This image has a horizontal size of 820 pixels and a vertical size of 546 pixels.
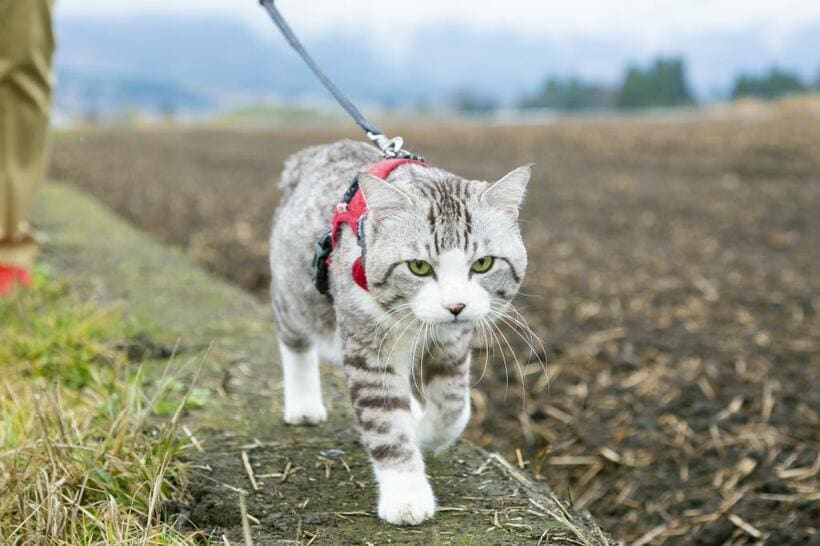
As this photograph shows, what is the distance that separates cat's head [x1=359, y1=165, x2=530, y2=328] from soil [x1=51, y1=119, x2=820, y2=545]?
10.1 inches

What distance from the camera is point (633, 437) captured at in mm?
4879

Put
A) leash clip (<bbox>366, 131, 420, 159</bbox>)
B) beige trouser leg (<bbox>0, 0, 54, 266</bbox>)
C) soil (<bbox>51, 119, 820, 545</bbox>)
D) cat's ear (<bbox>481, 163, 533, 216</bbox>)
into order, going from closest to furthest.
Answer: cat's ear (<bbox>481, 163, 533, 216</bbox>) < leash clip (<bbox>366, 131, 420, 159</bbox>) < soil (<bbox>51, 119, 820, 545</bbox>) < beige trouser leg (<bbox>0, 0, 54, 266</bbox>)

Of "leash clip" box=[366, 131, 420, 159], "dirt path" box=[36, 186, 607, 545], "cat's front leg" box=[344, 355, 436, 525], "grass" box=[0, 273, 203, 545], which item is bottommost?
"dirt path" box=[36, 186, 607, 545]

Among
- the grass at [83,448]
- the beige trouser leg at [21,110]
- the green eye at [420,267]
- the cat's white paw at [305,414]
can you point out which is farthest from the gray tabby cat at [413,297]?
the beige trouser leg at [21,110]

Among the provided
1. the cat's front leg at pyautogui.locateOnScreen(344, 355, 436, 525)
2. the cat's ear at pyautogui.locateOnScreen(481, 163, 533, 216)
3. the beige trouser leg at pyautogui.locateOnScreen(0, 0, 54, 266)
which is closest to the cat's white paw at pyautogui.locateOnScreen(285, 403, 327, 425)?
the cat's front leg at pyautogui.locateOnScreen(344, 355, 436, 525)

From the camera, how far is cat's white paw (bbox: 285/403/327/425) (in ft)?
12.9

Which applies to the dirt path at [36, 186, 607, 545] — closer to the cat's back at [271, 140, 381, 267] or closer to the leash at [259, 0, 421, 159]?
the cat's back at [271, 140, 381, 267]

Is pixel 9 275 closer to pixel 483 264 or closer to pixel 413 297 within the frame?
pixel 413 297

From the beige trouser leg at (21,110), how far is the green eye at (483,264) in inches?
139

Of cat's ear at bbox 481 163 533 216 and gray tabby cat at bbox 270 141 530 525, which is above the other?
cat's ear at bbox 481 163 533 216

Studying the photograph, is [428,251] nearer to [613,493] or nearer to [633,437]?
[613,493]

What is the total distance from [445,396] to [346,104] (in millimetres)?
1303

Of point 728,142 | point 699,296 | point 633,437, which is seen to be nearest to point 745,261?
point 699,296

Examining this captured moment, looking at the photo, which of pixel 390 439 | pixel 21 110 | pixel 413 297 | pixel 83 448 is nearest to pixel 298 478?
pixel 390 439
